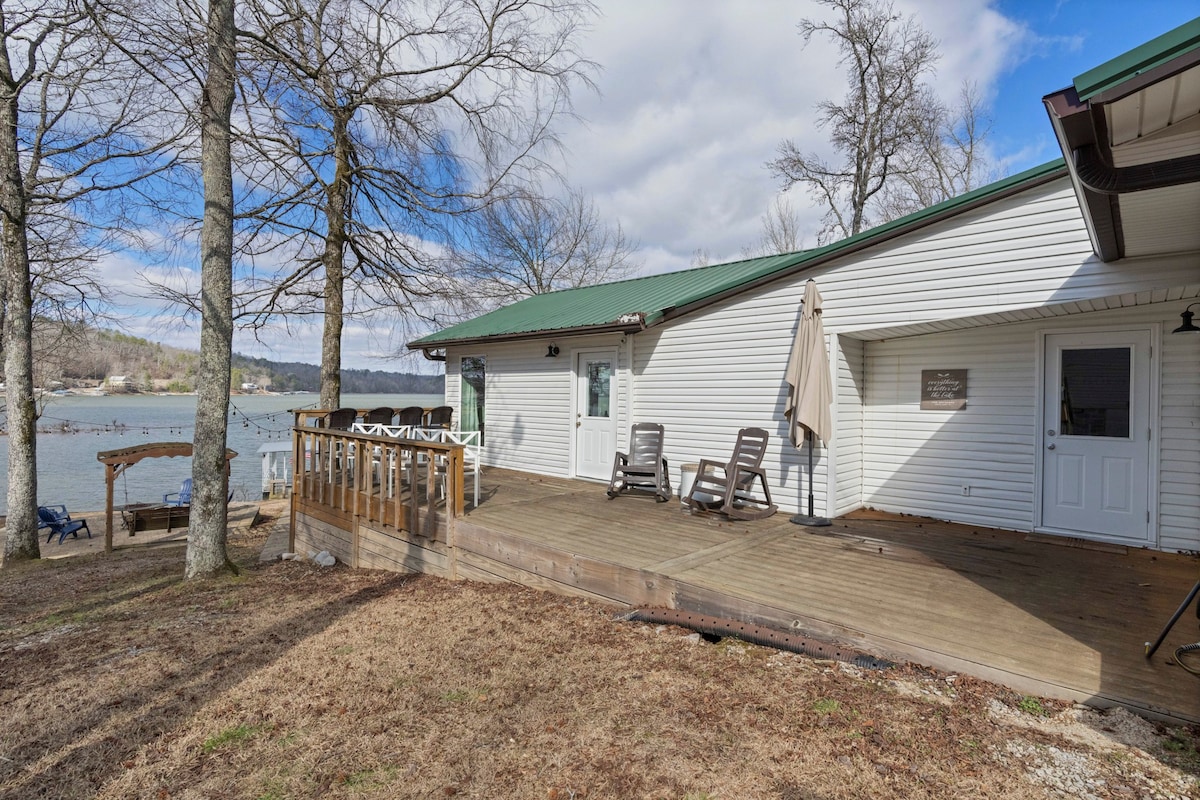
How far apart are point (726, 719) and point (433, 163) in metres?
8.75

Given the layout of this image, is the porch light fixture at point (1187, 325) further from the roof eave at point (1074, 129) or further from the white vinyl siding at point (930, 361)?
the roof eave at point (1074, 129)

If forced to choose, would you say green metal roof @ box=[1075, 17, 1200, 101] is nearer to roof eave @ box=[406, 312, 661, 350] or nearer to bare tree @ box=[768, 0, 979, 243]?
roof eave @ box=[406, 312, 661, 350]

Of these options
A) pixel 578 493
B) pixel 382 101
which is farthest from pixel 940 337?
pixel 382 101

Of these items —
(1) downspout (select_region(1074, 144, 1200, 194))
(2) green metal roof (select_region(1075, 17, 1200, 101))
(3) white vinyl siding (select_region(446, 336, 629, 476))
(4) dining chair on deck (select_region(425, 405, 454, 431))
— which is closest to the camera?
(2) green metal roof (select_region(1075, 17, 1200, 101))

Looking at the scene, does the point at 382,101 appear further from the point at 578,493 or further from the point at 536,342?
the point at 578,493

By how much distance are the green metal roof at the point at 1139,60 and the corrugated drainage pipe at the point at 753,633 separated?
260 centimetres

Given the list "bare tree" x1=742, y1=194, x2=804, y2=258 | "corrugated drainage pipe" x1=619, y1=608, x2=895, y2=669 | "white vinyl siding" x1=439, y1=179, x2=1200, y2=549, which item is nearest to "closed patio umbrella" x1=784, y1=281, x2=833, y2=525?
"white vinyl siding" x1=439, y1=179, x2=1200, y2=549

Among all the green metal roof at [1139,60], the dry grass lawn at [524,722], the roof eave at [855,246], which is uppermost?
the roof eave at [855,246]

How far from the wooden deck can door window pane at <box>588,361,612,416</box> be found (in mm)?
2111

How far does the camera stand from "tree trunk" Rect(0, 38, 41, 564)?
827 cm

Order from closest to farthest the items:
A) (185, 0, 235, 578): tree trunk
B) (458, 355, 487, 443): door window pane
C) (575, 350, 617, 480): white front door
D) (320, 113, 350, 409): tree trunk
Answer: (185, 0, 235, 578): tree trunk, (575, 350, 617, 480): white front door, (320, 113, 350, 409): tree trunk, (458, 355, 487, 443): door window pane

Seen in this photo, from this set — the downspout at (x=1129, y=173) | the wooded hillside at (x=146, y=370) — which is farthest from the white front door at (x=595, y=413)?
the downspout at (x=1129, y=173)

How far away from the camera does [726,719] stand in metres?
2.67

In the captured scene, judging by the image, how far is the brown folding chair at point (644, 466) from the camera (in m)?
6.93
